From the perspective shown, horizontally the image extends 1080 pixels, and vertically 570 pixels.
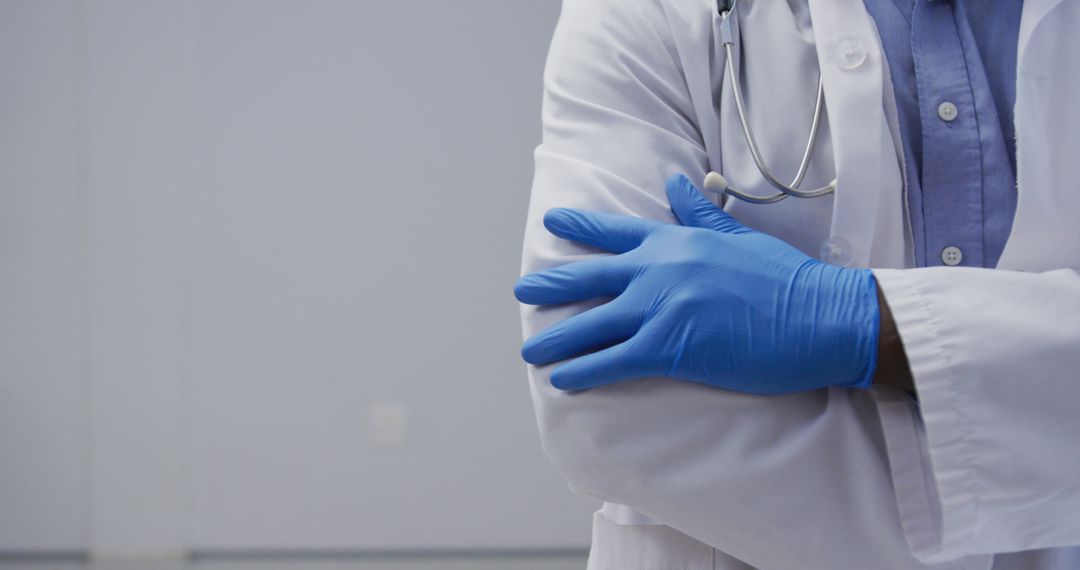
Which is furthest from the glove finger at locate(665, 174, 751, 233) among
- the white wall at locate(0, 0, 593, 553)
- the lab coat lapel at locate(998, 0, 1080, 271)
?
the white wall at locate(0, 0, 593, 553)

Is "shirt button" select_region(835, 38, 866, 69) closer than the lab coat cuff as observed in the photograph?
→ No

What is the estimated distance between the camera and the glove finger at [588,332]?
662 millimetres

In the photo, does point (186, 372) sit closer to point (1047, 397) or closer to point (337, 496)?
point (337, 496)

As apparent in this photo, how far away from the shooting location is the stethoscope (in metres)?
0.69

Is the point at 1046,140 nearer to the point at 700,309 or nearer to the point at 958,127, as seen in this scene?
the point at 958,127

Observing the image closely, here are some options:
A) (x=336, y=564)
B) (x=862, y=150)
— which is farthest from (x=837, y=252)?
(x=336, y=564)

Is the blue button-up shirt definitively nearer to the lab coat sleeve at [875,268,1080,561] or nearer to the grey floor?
the lab coat sleeve at [875,268,1080,561]

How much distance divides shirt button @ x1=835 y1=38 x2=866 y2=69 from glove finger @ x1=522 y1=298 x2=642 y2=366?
283mm

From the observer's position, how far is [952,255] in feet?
2.31

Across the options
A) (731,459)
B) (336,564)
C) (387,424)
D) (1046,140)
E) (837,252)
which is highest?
(1046,140)

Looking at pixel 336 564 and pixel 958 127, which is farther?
pixel 336 564

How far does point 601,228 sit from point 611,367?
116 mm

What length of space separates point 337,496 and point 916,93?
90.1 inches

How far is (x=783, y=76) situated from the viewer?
755 millimetres
